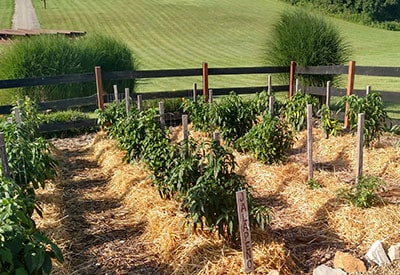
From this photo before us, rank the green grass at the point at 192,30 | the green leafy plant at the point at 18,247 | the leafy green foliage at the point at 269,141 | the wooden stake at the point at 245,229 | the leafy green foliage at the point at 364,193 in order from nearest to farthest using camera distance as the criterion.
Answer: the green leafy plant at the point at 18,247, the wooden stake at the point at 245,229, the leafy green foliage at the point at 364,193, the leafy green foliage at the point at 269,141, the green grass at the point at 192,30

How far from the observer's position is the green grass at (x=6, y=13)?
33.3 m

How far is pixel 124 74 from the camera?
363 inches

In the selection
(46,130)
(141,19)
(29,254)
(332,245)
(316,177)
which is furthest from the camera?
(141,19)

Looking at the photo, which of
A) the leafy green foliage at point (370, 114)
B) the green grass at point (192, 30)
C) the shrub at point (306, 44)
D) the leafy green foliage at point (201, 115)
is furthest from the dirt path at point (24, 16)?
the leafy green foliage at point (370, 114)

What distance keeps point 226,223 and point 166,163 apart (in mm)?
1100

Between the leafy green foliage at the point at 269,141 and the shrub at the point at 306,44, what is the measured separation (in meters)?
4.43

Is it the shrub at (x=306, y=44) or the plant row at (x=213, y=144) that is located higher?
the shrub at (x=306, y=44)

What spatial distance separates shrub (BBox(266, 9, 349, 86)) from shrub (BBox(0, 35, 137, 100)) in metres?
4.70

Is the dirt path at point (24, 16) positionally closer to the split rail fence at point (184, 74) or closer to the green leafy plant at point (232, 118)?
the split rail fence at point (184, 74)

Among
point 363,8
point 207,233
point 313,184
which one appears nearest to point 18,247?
point 207,233

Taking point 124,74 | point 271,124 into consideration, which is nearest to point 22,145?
point 271,124

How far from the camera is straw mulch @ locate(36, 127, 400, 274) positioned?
142 inches

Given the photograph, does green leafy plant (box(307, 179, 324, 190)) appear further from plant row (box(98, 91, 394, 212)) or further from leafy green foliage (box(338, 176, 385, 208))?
plant row (box(98, 91, 394, 212))

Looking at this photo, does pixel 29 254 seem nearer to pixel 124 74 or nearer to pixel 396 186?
pixel 396 186
